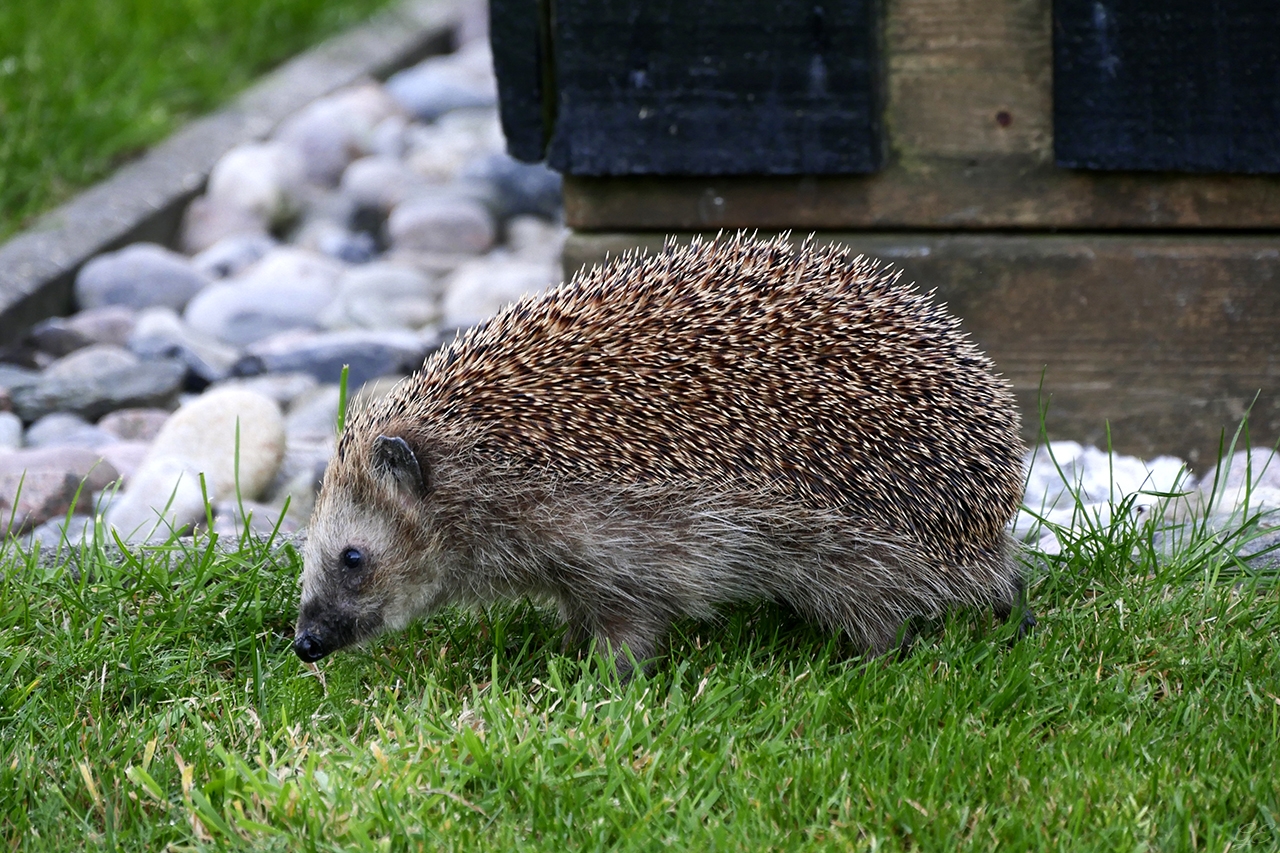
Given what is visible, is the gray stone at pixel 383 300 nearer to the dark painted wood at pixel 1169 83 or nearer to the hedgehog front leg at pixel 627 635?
the dark painted wood at pixel 1169 83

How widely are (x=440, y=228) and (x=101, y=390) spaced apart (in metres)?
2.77

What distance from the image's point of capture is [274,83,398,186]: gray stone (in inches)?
405

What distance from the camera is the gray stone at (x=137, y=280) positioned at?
8.33 meters

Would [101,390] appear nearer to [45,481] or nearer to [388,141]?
[45,481]

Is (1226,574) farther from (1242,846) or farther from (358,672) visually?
(358,672)

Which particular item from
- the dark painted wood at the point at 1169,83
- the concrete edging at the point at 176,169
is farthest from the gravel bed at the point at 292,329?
the dark painted wood at the point at 1169,83

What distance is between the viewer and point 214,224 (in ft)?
31.0

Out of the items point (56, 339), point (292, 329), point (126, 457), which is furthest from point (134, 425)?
point (292, 329)

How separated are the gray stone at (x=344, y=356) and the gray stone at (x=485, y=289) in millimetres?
492

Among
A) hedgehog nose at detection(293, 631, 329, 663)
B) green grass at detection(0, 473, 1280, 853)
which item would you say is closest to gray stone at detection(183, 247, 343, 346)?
green grass at detection(0, 473, 1280, 853)

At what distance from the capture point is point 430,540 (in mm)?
4266

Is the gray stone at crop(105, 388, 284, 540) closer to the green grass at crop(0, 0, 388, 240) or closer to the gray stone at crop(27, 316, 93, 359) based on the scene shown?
the gray stone at crop(27, 316, 93, 359)

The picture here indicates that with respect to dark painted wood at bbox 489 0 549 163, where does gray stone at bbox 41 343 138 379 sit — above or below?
below

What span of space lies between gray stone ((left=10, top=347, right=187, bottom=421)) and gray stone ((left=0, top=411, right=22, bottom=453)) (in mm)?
180
